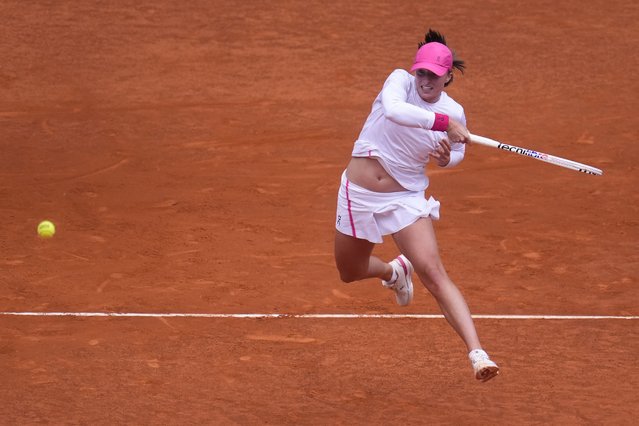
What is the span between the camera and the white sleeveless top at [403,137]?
7910 millimetres

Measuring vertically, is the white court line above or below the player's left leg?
below

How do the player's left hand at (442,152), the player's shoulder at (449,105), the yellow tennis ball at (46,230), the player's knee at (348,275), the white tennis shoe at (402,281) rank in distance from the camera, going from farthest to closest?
the yellow tennis ball at (46,230) → the white tennis shoe at (402,281) → the player's knee at (348,275) → the player's shoulder at (449,105) → the player's left hand at (442,152)

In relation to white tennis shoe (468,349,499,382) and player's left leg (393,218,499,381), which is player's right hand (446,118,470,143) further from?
white tennis shoe (468,349,499,382)

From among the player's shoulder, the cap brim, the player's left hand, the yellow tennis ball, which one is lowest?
the yellow tennis ball

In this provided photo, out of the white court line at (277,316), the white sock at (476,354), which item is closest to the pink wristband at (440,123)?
the white sock at (476,354)

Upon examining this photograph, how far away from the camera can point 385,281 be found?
915cm

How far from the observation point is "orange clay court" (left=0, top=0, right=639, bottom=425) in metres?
8.52

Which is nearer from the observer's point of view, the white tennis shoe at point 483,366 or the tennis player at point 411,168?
the white tennis shoe at point 483,366

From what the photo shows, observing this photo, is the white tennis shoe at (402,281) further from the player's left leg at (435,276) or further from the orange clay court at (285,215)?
the player's left leg at (435,276)

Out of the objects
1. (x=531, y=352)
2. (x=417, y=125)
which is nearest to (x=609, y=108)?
(x=531, y=352)

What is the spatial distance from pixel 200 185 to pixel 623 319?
16.3 ft

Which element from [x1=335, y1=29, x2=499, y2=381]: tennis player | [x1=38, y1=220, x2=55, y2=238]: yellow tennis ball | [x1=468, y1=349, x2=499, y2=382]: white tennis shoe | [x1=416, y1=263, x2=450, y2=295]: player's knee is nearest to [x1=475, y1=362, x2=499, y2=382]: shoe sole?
[x1=468, y1=349, x2=499, y2=382]: white tennis shoe

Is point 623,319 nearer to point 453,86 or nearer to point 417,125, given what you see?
point 417,125

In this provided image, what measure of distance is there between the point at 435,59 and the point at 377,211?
1036mm
